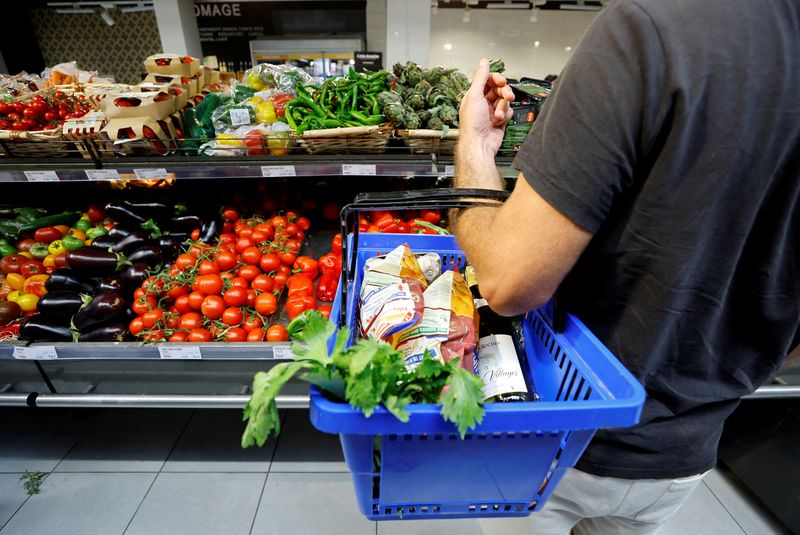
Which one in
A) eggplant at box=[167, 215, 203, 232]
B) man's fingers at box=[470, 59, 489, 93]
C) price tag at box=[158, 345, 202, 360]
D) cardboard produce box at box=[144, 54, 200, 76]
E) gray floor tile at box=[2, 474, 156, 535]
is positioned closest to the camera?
man's fingers at box=[470, 59, 489, 93]

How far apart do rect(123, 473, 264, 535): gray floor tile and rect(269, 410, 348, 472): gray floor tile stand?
0.44ft

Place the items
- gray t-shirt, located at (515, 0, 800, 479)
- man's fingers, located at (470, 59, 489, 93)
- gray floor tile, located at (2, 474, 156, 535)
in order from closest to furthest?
gray t-shirt, located at (515, 0, 800, 479), man's fingers, located at (470, 59, 489, 93), gray floor tile, located at (2, 474, 156, 535)

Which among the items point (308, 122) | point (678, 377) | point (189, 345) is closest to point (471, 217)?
point (678, 377)

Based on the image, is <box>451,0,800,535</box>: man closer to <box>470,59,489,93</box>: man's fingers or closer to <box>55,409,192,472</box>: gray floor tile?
<box>470,59,489,93</box>: man's fingers

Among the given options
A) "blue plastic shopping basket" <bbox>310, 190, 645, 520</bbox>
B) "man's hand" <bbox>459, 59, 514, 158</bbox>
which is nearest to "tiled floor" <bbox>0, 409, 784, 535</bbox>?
"blue plastic shopping basket" <bbox>310, 190, 645, 520</bbox>

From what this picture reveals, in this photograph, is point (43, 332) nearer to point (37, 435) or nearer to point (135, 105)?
point (37, 435)

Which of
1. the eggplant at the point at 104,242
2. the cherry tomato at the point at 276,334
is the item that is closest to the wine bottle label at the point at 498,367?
the cherry tomato at the point at 276,334

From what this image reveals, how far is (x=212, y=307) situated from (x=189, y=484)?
0.85 meters

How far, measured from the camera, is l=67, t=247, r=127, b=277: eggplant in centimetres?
183

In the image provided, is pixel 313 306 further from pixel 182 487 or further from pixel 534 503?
pixel 534 503

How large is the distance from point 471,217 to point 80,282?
1.95 meters

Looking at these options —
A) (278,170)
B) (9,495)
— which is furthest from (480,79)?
(9,495)

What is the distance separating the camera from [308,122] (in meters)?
1.90

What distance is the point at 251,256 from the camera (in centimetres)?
195
